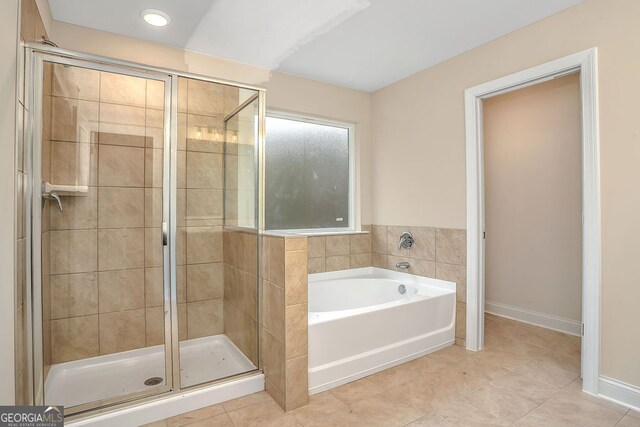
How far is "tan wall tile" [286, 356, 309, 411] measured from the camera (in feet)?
6.07

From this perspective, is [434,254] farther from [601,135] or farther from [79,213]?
[79,213]

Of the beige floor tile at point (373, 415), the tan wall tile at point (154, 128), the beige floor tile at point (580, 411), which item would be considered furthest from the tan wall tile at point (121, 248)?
the beige floor tile at point (580, 411)

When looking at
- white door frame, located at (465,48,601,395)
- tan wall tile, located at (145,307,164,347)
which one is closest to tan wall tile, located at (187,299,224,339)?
tan wall tile, located at (145,307,164,347)

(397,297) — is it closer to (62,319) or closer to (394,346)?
(394,346)

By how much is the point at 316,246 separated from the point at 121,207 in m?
1.68

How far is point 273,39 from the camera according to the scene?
8.07 feet

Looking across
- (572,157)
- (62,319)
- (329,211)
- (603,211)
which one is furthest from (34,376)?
(572,157)

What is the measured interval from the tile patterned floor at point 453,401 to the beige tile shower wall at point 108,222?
2.95ft

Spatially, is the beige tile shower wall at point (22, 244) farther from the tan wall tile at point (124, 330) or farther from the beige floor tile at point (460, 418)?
the beige floor tile at point (460, 418)

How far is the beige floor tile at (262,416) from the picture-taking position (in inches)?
68.2

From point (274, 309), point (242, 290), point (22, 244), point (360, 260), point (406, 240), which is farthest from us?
point (360, 260)

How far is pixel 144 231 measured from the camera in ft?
7.42

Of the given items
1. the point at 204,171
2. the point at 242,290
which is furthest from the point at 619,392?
the point at 204,171

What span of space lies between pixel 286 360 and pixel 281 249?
24.8 inches
